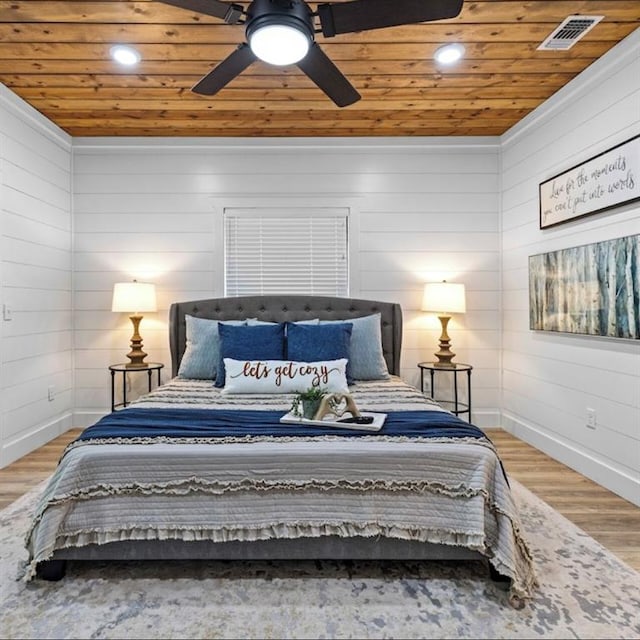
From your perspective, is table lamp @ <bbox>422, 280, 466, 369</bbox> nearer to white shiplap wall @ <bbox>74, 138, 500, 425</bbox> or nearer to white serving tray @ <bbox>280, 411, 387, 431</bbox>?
white shiplap wall @ <bbox>74, 138, 500, 425</bbox>

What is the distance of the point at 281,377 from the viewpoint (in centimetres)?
299

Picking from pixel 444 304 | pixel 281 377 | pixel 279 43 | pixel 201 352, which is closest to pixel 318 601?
pixel 281 377

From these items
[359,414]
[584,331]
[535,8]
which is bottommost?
[359,414]

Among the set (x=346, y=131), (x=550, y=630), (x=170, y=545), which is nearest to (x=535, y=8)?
(x=346, y=131)

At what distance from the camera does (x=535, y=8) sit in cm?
245

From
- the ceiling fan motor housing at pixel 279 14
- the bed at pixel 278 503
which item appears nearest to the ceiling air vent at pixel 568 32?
the ceiling fan motor housing at pixel 279 14

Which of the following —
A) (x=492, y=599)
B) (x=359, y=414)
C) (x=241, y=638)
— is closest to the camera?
(x=241, y=638)

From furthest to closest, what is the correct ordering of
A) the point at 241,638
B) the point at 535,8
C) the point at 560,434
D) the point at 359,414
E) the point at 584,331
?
the point at 560,434 < the point at 584,331 < the point at 535,8 < the point at 359,414 < the point at 241,638

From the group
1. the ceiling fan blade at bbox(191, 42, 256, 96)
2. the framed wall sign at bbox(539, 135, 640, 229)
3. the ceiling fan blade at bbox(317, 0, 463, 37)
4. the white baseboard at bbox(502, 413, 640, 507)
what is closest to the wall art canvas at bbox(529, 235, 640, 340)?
the framed wall sign at bbox(539, 135, 640, 229)

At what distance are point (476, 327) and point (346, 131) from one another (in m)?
2.21

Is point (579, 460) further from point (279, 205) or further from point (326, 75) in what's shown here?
point (279, 205)

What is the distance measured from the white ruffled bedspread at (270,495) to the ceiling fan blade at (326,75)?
1.77 m

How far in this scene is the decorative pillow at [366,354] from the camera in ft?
11.4

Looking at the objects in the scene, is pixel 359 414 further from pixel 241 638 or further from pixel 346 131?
pixel 346 131
